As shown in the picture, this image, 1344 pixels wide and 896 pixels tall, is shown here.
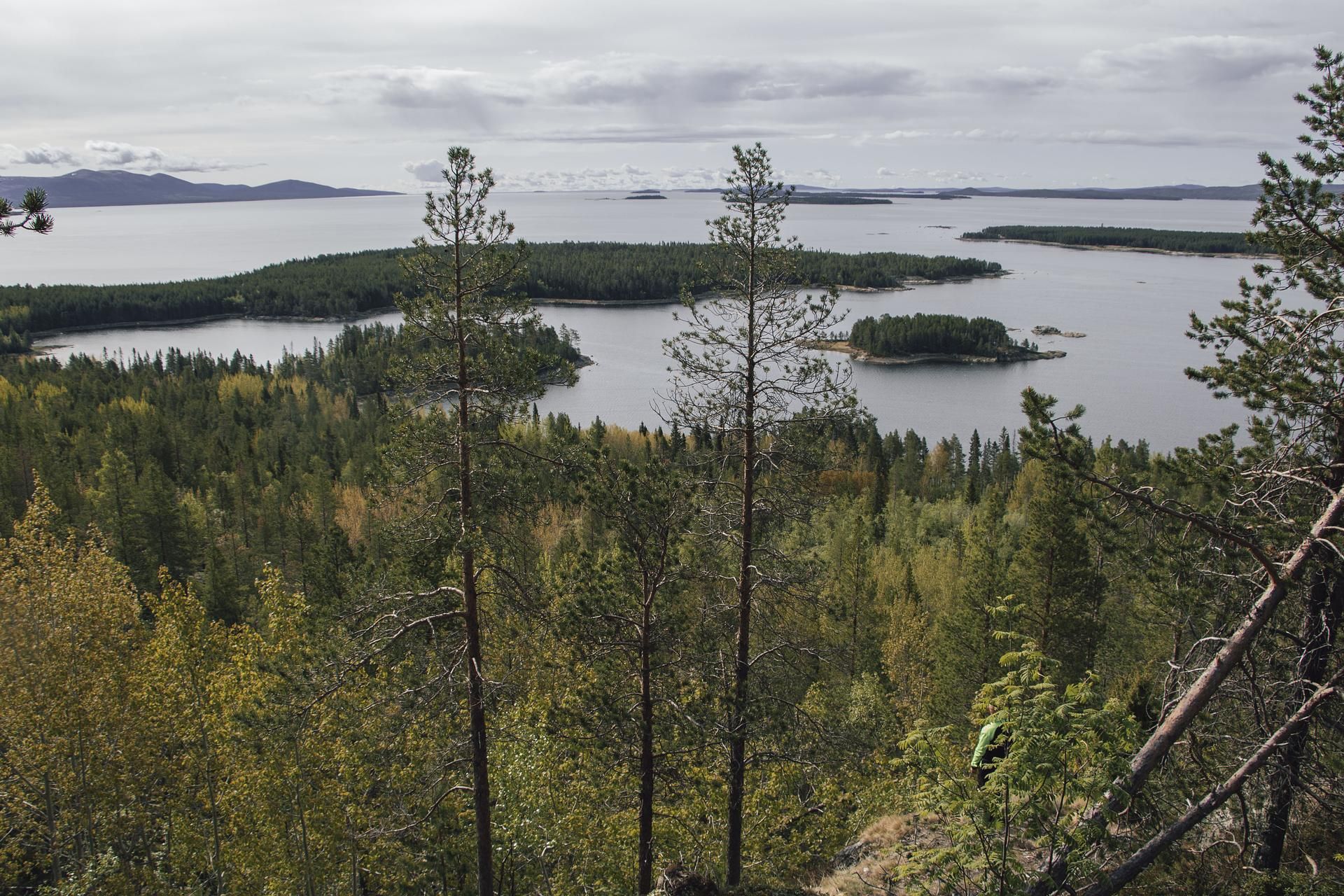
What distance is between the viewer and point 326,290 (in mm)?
164375

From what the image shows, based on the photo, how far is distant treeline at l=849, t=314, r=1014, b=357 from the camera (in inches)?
4400

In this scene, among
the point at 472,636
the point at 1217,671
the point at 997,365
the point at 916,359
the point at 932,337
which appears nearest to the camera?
the point at 1217,671

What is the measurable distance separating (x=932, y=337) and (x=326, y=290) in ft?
375

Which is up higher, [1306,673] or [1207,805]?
[1306,673]

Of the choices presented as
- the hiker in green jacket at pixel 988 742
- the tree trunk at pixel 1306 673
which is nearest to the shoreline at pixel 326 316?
the tree trunk at pixel 1306 673

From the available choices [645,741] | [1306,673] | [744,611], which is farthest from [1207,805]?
[645,741]

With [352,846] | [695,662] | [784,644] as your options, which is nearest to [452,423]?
[695,662]

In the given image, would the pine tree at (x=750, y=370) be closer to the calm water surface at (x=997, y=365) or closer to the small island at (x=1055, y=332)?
the calm water surface at (x=997, y=365)

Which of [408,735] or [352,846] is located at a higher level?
[408,735]

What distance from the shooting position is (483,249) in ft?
34.3

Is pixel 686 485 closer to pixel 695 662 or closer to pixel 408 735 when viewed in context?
pixel 695 662

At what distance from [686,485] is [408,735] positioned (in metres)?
6.53

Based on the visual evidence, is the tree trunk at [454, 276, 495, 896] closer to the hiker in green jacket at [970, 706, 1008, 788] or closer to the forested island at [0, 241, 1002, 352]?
the hiker in green jacket at [970, 706, 1008, 788]

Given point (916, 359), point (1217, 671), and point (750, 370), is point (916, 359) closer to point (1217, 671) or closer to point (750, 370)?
point (750, 370)
